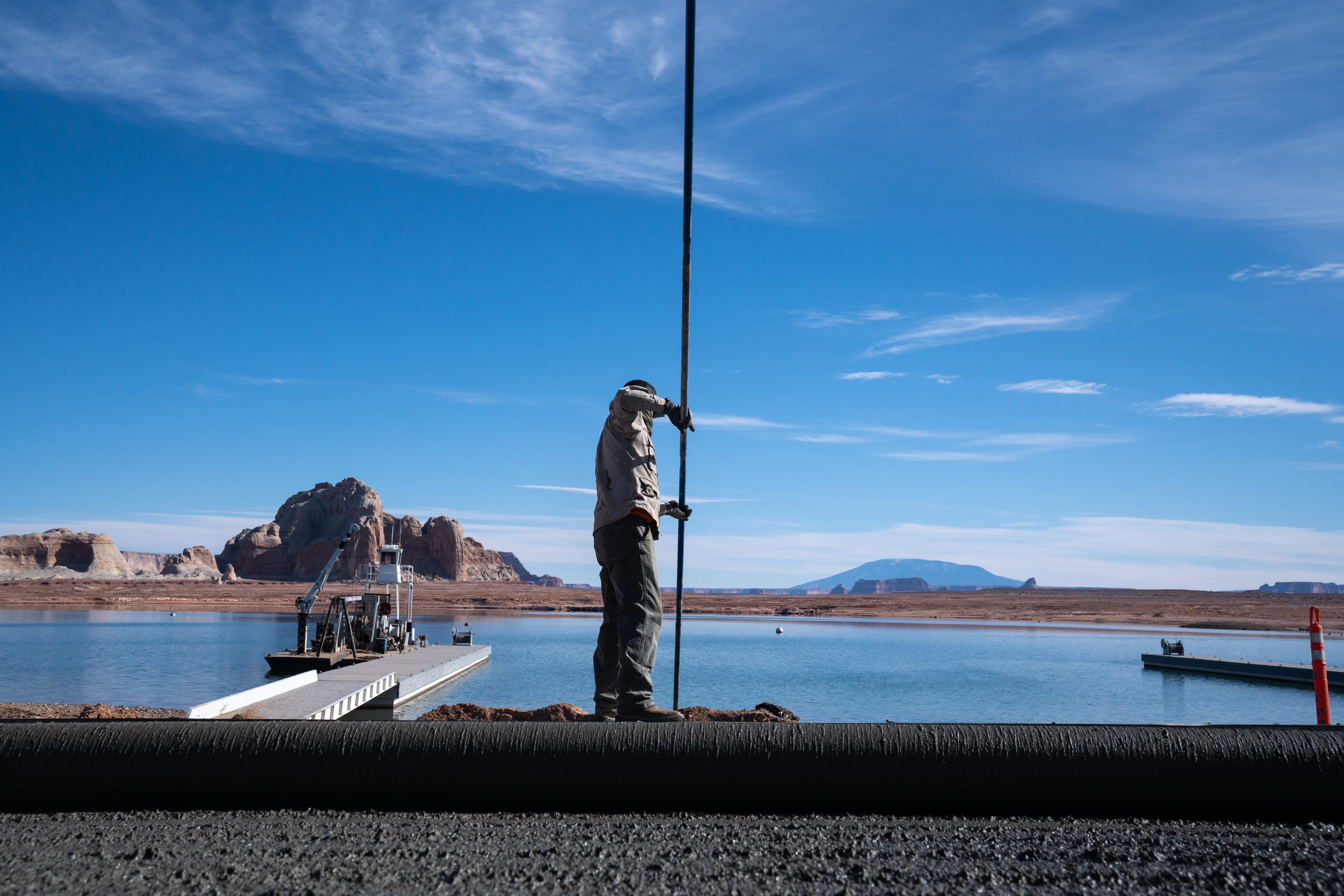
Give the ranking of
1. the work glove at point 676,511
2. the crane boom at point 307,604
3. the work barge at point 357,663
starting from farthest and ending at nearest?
the crane boom at point 307,604 < the work barge at point 357,663 < the work glove at point 676,511

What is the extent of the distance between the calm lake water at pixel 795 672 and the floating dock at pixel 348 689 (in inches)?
20.7

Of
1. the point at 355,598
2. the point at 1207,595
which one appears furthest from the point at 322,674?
the point at 1207,595

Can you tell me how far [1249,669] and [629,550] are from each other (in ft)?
79.8

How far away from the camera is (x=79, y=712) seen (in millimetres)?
9086

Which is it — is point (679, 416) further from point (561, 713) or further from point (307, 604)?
point (307, 604)

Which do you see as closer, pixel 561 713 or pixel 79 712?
pixel 561 713

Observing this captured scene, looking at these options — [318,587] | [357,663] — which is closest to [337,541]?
[318,587]

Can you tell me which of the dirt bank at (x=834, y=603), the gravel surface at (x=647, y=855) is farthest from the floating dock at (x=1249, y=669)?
the dirt bank at (x=834, y=603)

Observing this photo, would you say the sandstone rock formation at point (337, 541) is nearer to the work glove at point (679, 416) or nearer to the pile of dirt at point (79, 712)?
the pile of dirt at point (79, 712)

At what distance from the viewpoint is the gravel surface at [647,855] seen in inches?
82.6

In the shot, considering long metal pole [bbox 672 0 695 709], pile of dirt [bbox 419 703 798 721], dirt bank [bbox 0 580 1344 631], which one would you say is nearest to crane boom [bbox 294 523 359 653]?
pile of dirt [bbox 419 703 798 721]

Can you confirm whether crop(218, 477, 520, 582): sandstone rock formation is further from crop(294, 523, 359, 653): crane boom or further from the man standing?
the man standing

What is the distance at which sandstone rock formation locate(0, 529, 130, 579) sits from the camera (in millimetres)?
127938

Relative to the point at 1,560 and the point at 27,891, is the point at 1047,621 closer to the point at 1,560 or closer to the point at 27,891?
the point at 27,891
